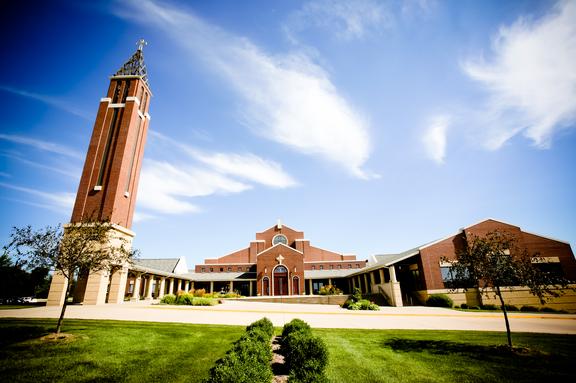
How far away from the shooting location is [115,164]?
2581 centimetres

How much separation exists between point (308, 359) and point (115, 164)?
27492 millimetres

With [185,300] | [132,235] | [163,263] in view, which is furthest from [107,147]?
[163,263]

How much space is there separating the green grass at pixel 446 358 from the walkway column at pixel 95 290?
18.8 m

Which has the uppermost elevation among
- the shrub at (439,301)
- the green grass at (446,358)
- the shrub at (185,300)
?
the shrub at (185,300)

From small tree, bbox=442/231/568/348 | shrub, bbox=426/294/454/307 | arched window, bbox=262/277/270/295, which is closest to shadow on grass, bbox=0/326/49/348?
small tree, bbox=442/231/568/348

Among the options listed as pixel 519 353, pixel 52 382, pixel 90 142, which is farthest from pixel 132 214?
pixel 519 353

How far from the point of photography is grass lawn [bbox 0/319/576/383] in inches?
255

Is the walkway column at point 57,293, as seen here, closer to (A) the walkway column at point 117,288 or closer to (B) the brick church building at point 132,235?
(B) the brick church building at point 132,235

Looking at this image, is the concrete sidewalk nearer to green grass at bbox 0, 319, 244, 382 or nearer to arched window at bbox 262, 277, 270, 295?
green grass at bbox 0, 319, 244, 382

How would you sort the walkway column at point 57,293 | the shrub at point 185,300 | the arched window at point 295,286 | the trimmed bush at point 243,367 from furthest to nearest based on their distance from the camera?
the arched window at point 295,286 < the shrub at point 185,300 < the walkway column at point 57,293 < the trimmed bush at point 243,367

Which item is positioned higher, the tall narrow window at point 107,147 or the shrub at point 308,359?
the tall narrow window at point 107,147

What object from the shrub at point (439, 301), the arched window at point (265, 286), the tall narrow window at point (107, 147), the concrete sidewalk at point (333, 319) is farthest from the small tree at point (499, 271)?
the arched window at point (265, 286)

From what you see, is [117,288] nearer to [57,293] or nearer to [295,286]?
[57,293]

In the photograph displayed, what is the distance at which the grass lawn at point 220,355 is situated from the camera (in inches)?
255
